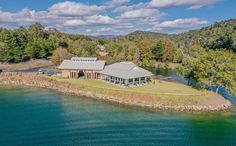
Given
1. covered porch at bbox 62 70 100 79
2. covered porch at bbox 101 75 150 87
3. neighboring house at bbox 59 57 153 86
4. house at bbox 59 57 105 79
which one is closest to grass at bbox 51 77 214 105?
covered porch at bbox 101 75 150 87

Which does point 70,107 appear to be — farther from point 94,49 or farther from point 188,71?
point 94,49

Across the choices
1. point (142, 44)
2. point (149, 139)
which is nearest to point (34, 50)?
point (142, 44)

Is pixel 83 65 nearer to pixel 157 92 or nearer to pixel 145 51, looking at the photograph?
pixel 157 92

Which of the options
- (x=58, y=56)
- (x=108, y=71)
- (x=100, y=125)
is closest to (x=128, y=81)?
(x=108, y=71)

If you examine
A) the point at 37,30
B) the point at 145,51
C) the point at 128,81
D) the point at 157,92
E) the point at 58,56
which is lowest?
the point at 157,92

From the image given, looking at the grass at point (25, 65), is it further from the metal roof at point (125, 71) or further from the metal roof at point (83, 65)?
the metal roof at point (125, 71)

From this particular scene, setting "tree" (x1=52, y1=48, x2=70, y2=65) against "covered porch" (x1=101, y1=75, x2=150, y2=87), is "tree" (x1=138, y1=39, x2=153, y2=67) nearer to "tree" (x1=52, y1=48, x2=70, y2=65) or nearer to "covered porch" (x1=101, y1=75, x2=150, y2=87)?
"tree" (x1=52, y1=48, x2=70, y2=65)

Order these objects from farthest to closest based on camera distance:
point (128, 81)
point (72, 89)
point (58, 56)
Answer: point (58, 56), point (72, 89), point (128, 81)
